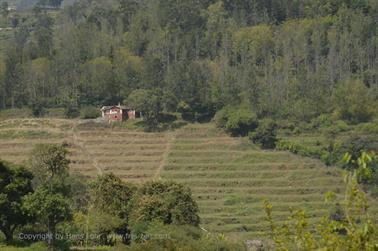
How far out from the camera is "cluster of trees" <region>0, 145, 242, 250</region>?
28875mm

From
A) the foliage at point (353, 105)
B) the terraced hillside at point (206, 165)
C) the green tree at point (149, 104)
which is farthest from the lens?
the foliage at point (353, 105)

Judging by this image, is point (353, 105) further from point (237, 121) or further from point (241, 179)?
point (241, 179)

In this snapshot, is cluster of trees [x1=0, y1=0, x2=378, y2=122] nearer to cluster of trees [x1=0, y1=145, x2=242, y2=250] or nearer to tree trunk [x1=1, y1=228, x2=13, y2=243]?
cluster of trees [x1=0, y1=145, x2=242, y2=250]

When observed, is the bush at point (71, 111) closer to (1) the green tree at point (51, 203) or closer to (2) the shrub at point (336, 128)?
(2) the shrub at point (336, 128)

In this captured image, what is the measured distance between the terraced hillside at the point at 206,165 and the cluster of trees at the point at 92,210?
8342mm

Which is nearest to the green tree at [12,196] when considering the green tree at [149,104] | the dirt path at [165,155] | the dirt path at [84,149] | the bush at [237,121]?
the dirt path at [165,155]

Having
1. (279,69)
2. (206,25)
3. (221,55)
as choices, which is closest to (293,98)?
(279,69)

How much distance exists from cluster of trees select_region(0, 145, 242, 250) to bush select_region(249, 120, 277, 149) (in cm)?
2012

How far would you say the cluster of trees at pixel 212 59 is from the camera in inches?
2415

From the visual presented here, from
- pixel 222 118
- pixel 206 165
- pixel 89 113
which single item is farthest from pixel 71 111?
pixel 206 165

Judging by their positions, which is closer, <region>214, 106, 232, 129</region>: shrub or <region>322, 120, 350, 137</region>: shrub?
<region>322, 120, 350, 137</region>: shrub

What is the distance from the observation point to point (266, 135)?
5416 cm

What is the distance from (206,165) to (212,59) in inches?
984

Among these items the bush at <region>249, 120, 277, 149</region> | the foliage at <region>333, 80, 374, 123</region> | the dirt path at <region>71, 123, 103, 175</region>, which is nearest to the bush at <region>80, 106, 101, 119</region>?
the dirt path at <region>71, 123, 103, 175</region>
